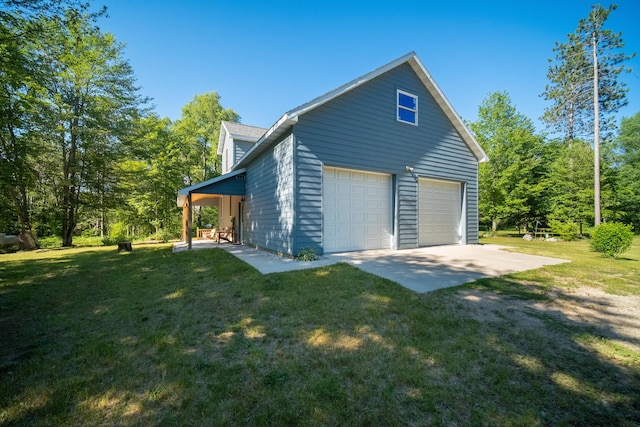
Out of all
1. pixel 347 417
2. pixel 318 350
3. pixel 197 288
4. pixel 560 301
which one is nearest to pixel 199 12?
pixel 197 288

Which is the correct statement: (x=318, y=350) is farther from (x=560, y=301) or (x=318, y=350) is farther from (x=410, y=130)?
(x=410, y=130)

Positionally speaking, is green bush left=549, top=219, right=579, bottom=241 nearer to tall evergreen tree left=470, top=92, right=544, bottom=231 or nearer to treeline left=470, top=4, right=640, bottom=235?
treeline left=470, top=4, right=640, bottom=235

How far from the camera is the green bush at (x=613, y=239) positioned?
25.5 feet

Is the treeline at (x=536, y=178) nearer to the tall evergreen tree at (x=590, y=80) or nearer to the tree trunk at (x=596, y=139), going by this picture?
the tall evergreen tree at (x=590, y=80)

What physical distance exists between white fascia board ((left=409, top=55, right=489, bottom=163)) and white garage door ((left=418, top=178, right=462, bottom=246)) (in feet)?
5.84

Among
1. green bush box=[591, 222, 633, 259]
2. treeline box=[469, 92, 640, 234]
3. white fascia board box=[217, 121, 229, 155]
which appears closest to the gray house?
green bush box=[591, 222, 633, 259]

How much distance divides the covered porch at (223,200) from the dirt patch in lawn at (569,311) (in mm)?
9496

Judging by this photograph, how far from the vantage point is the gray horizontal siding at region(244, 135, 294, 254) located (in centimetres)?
745

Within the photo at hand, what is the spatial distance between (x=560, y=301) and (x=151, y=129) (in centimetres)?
2542

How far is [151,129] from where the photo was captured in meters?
20.6

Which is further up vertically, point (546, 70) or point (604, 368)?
point (546, 70)

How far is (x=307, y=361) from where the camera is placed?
8.27 feet

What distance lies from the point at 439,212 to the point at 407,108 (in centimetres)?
430

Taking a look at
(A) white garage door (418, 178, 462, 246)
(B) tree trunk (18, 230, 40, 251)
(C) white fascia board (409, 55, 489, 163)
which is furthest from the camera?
(B) tree trunk (18, 230, 40, 251)
